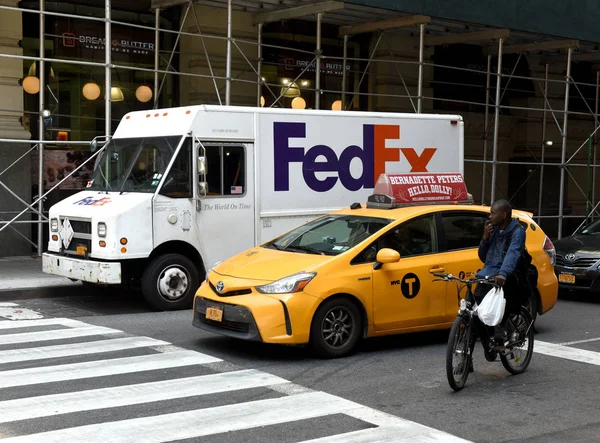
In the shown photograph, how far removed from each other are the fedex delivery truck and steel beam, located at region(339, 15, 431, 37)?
542cm

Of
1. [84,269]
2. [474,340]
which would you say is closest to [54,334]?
[84,269]

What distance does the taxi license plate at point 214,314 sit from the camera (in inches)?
351

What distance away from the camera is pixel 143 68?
60.5 ft

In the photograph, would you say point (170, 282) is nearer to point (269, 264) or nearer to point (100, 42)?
point (269, 264)

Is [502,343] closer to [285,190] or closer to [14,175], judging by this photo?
[285,190]

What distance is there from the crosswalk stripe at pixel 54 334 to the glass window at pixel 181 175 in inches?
91.7

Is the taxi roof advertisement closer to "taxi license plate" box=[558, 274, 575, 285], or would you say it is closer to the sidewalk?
"taxi license plate" box=[558, 274, 575, 285]

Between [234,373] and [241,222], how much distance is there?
473 centimetres

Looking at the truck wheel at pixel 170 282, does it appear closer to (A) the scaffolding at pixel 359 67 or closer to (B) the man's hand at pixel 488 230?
(A) the scaffolding at pixel 359 67

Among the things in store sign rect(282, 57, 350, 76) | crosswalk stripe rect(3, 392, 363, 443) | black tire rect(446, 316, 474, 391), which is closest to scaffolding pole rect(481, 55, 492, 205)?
store sign rect(282, 57, 350, 76)

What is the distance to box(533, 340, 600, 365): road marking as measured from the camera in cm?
916

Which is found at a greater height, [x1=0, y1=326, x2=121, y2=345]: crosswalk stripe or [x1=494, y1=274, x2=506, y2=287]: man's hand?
[x1=494, y1=274, x2=506, y2=287]: man's hand

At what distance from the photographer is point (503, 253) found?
826 centimetres

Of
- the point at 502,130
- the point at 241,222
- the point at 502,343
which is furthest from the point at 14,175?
the point at 502,130
